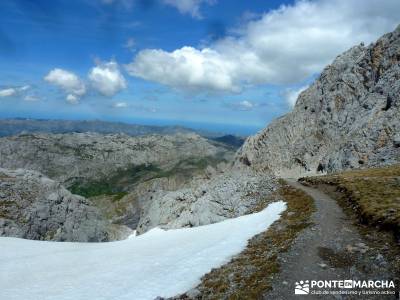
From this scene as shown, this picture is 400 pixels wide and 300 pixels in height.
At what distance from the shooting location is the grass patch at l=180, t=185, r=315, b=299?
20.7 m

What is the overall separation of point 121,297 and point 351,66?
437 ft

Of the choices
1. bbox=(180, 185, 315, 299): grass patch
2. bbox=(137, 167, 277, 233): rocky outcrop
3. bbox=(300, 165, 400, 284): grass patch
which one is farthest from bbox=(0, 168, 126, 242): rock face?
bbox=(300, 165, 400, 284): grass patch

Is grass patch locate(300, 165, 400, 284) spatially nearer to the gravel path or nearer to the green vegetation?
the green vegetation

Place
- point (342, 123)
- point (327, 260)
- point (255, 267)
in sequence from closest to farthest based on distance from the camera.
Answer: point (327, 260)
point (255, 267)
point (342, 123)

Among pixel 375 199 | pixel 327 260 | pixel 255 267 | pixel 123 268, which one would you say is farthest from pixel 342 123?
pixel 255 267

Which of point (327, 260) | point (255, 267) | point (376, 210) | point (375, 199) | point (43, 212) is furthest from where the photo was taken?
point (43, 212)

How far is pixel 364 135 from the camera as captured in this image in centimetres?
9262

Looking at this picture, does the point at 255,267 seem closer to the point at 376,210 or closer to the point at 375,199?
the point at 376,210

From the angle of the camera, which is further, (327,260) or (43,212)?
(43,212)

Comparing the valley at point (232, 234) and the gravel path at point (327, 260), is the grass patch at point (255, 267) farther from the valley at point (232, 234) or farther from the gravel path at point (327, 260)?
the gravel path at point (327, 260)

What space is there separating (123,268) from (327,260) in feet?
59.6

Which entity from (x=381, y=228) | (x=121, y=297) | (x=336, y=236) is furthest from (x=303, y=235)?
(x=121, y=297)

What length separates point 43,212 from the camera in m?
73.4

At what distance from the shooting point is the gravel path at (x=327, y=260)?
1981 centimetres
